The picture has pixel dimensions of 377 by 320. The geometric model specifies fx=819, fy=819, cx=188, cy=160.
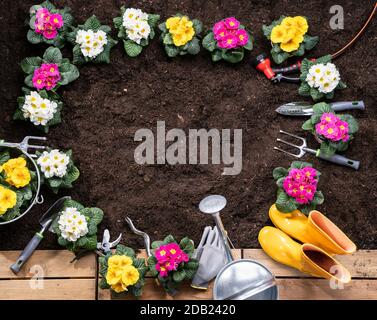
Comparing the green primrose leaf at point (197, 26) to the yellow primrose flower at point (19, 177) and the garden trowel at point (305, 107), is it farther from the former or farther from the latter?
the yellow primrose flower at point (19, 177)

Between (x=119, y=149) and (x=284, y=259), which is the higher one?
(x=119, y=149)

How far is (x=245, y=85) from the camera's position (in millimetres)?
3143

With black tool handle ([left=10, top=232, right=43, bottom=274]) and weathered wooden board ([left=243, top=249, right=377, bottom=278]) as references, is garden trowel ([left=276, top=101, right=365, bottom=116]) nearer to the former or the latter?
weathered wooden board ([left=243, top=249, right=377, bottom=278])

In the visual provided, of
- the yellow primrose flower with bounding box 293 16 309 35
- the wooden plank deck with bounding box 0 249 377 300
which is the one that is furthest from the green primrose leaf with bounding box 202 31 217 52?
the wooden plank deck with bounding box 0 249 377 300

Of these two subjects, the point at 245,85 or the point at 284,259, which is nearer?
the point at 284,259

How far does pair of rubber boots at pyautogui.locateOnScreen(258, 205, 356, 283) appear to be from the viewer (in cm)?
284

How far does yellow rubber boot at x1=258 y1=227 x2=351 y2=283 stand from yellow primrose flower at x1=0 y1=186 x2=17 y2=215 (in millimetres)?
906

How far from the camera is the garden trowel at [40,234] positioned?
296 centimetres

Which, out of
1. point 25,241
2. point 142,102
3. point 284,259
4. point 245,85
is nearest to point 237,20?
point 245,85

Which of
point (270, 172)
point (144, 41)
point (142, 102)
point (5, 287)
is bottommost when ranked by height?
point (5, 287)

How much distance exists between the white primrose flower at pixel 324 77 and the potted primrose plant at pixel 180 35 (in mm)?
446

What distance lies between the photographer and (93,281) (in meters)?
2.97

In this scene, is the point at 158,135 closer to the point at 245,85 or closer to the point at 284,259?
the point at 245,85

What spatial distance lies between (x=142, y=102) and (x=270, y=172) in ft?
1.82
